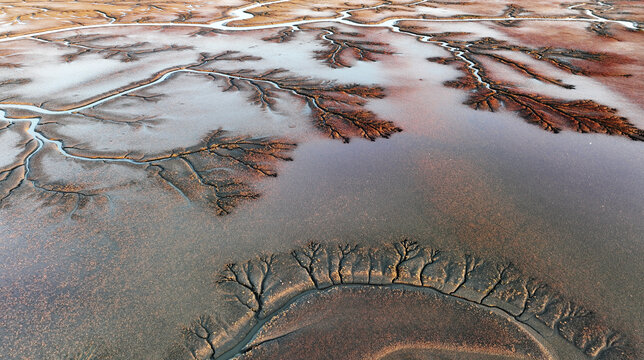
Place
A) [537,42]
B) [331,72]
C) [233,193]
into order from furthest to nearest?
[537,42]
[331,72]
[233,193]

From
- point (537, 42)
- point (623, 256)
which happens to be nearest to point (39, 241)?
point (623, 256)

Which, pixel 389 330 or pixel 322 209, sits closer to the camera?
pixel 389 330

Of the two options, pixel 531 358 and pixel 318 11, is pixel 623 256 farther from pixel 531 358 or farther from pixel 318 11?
pixel 318 11

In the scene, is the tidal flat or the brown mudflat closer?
the brown mudflat

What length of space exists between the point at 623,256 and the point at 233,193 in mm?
3919

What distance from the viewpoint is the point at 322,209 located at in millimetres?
3889

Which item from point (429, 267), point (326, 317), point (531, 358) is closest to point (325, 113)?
point (429, 267)

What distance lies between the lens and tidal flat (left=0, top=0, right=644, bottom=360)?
267 cm

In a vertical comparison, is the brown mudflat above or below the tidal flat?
below

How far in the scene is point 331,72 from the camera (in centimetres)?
791

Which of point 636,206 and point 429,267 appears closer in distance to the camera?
point 429,267

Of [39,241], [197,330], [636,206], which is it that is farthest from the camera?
[636,206]

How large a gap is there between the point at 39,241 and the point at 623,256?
18.1 ft

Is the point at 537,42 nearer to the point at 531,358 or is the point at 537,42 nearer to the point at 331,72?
the point at 331,72
